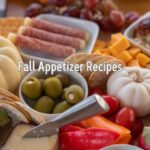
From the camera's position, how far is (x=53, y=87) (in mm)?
864

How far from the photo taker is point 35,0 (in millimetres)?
1334

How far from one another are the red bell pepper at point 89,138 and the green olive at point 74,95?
3.2 inches

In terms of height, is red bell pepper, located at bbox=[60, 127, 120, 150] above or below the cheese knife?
below

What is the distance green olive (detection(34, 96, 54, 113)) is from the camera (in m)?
0.84

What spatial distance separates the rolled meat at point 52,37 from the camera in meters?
1.10

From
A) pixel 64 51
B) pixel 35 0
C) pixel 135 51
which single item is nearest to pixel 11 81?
pixel 64 51

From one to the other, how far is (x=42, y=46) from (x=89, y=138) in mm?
387

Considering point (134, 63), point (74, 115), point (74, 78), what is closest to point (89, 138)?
point (74, 115)

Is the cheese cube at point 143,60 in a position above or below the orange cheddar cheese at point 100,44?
above

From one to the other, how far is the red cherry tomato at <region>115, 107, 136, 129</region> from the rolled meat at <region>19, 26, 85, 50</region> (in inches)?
12.5

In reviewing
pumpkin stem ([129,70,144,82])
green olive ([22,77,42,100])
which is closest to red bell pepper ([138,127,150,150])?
pumpkin stem ([129,70,144,82])

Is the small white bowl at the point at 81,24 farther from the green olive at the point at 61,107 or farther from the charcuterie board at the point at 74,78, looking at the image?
the green olive at the point at 61,107

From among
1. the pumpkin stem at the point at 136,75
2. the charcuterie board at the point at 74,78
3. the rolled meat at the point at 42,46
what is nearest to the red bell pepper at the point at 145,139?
the charcuterie board at the point at 74,78

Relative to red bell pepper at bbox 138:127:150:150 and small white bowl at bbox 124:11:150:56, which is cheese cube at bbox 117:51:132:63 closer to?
small white bowl at bbox 124:11:150:56
